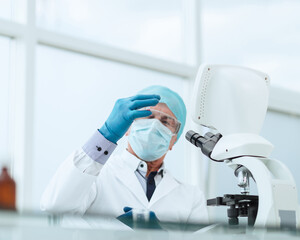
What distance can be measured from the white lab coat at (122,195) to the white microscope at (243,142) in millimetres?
520

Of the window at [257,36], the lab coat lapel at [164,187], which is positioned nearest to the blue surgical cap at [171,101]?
the lab coat lapel at [164,187]

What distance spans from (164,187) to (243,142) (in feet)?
3.06

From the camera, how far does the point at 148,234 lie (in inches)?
30.3

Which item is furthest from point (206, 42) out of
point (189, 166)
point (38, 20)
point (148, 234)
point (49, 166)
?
point (148, 234)

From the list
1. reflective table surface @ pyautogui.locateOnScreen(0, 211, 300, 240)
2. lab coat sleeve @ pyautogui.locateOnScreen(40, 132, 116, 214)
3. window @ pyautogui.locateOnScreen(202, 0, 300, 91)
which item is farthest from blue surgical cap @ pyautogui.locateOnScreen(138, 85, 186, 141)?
window @ pyautogui.locateOnScreen(202, 0, 300, 91)

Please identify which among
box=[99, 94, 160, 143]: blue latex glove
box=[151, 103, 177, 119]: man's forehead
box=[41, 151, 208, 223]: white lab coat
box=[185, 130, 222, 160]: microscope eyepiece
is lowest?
box=[41, 151, 208, 223]: white lab coat

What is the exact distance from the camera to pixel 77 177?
5.40 ft

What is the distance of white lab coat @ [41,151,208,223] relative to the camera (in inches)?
67.8

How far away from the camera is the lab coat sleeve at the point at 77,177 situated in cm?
160

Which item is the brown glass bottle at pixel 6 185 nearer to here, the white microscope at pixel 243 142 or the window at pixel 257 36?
the white microscope at pixel 243 142

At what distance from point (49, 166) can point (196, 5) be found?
1748 millimetres

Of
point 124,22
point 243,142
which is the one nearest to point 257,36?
point 124,22

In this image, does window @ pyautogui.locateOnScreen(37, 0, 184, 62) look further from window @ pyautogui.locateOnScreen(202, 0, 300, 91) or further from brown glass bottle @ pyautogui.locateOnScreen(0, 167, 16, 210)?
brown glass bottle @ pyautogui.locateOnScreen(0, 167, 16, 210)

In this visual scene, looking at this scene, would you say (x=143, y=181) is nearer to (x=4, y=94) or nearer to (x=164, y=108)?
(x=164, y=108)
